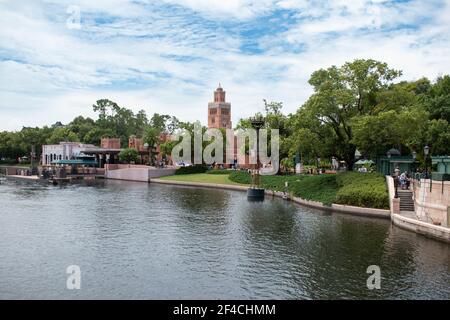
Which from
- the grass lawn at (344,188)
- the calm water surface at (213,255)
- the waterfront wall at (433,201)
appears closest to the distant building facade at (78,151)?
the grass lawn at (344,188)

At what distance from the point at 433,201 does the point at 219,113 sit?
14734 cm

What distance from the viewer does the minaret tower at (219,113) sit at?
17512 centimetres

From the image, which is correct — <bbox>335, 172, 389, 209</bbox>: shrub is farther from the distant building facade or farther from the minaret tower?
the minaret tower

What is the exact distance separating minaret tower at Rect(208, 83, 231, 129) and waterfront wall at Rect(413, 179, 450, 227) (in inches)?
5583

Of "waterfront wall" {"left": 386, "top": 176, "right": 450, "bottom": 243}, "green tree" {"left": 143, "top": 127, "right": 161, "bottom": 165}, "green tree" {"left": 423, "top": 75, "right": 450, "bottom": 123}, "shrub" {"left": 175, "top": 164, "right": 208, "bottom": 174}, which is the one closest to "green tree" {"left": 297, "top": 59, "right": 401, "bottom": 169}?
"waterfront wall" {"left": 386, "top": 176, "right": 450, "bottom": 243}

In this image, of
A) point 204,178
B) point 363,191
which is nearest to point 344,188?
point 363,191

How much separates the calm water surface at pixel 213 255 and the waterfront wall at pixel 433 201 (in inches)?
98.6

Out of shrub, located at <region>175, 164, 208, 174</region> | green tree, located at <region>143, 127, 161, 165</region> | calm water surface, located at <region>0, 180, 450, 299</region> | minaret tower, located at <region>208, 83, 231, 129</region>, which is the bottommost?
calm water surface, located at <region>0, 180, 450, 299</region>

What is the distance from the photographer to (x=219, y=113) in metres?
176

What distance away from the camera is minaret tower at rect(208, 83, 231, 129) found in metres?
175

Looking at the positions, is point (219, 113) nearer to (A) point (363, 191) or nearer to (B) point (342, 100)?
(B) point (342, 100)

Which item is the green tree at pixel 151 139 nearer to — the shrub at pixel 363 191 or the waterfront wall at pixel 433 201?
the shrub at pixel 363 191

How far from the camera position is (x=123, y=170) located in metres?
91.6
